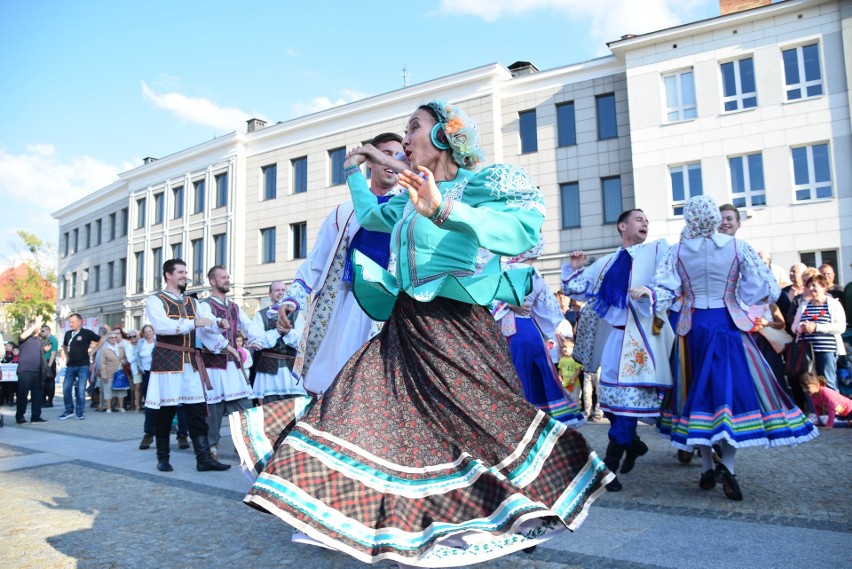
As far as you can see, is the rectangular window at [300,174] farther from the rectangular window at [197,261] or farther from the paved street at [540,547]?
the paved street at [540,547]

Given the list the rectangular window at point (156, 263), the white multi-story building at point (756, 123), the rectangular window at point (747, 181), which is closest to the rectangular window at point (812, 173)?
the white multi-story building at point (756, 123)

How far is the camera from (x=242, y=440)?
215 centimetres

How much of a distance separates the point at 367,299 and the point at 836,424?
23.2ft

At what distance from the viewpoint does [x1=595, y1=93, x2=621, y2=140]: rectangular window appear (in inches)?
775

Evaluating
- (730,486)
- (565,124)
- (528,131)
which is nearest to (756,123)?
(565,124)

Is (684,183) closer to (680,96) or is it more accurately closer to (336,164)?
(680,96)

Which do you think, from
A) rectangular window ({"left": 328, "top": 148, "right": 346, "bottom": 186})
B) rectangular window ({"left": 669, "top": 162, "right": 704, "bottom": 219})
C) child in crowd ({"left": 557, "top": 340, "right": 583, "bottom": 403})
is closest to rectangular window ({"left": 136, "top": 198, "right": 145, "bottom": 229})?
rectangular window ({"left": 328, "top": 148, "right": 346, "bottom": 186})

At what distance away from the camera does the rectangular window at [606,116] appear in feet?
64.6

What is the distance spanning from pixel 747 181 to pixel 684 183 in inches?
63.0

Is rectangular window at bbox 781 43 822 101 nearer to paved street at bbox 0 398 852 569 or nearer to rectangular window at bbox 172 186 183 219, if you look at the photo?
paved street at bbox 0 398 852 569

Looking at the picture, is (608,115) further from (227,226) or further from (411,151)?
(411,151)

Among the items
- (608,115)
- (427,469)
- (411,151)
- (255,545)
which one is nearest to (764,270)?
(411,151)

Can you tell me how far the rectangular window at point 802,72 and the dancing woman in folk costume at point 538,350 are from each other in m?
15.3

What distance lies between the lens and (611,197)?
19.6 metres
